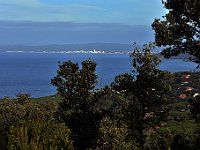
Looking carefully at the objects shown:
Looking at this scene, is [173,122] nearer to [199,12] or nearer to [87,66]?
[87,66]

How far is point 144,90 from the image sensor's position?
74.6 feet

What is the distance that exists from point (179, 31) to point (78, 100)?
7941 millimetres

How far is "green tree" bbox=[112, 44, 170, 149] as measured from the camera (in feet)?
74.6

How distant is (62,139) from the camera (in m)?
16.5

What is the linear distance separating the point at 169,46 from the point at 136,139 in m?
6.08

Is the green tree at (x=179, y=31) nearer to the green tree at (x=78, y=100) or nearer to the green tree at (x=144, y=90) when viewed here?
the green tree at (x=144, y=90)

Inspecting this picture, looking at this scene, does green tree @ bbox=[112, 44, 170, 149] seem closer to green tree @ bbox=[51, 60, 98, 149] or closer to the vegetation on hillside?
the vegetation on hillside

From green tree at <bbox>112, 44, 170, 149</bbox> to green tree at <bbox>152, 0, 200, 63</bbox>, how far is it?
2.19 m

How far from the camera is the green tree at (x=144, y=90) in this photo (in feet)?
74.6

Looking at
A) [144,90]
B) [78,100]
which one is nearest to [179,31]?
[144,90]

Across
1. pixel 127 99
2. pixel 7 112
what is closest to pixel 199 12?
pixel 127 99

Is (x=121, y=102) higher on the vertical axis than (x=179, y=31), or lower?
lower

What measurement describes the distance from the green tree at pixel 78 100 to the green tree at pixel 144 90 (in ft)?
8.99

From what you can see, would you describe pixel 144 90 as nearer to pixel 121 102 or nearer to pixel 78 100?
pixel 121 102
